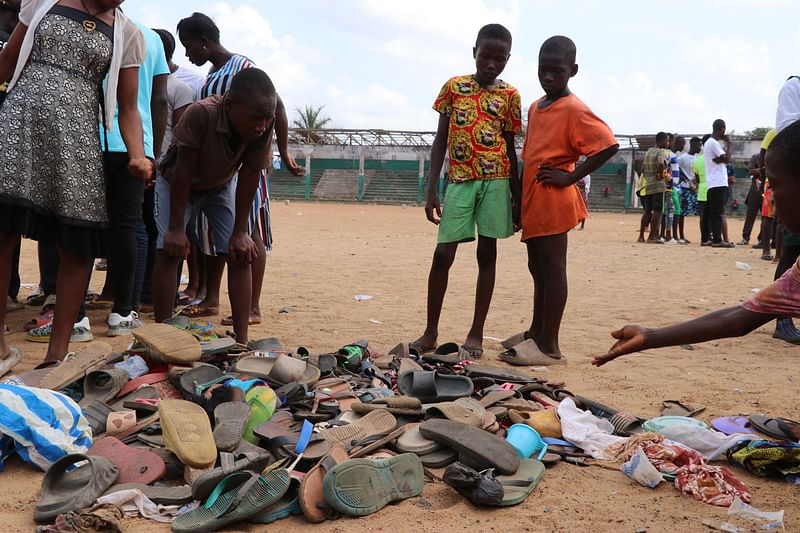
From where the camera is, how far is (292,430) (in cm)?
267

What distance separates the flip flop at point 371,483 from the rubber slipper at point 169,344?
3.86 ft

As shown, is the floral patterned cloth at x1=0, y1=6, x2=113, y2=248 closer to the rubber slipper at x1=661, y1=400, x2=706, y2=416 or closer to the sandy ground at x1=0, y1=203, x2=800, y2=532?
the sandy ground at x1=0, y1=203, x2=800, y2=532

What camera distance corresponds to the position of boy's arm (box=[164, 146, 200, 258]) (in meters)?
3.87

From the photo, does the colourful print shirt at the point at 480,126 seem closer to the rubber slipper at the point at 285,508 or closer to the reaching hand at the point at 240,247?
the reaching hand at the point at 240,247

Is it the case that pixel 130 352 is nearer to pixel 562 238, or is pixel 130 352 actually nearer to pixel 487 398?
pixel 487 398

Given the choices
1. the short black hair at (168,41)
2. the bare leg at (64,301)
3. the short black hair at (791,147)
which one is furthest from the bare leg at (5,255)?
the short black hair at (791,147)

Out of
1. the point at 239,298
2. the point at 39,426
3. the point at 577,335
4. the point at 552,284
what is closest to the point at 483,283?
the point at 552,284

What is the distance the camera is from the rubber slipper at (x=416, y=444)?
99.7 inches

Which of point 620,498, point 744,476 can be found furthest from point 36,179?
point 744,476

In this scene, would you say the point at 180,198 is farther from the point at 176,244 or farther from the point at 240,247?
the point at 240,247

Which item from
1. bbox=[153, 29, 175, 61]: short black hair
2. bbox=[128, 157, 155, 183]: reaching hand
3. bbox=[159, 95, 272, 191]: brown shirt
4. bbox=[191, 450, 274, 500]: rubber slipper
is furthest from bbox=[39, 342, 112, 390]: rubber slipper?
bbox=[153, 29, 175, 61]: short black hair

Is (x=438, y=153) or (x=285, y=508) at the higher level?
(x=438, y=153)

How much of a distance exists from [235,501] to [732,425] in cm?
210

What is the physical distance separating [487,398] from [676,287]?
5053mm
